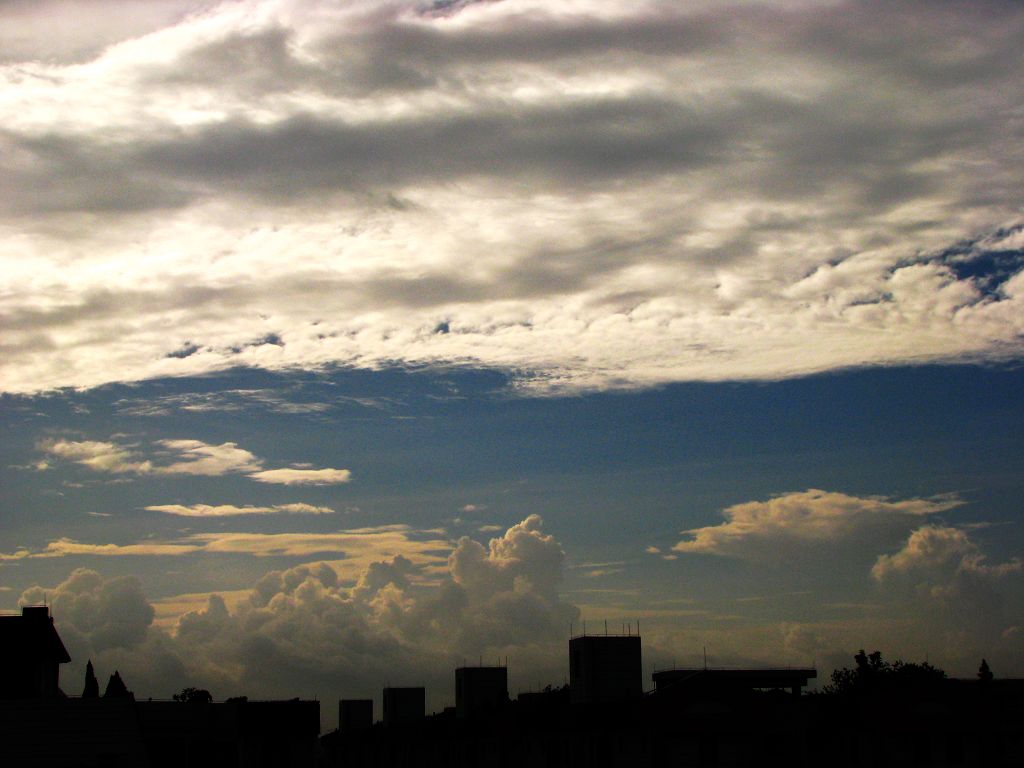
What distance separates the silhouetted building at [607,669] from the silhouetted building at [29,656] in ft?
110

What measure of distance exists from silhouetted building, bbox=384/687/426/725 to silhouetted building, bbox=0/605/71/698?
119 feet

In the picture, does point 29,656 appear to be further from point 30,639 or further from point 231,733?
point 231,733

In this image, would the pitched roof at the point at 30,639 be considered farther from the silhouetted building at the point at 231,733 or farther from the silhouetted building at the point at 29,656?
the silhouetted building at the point at 231,733

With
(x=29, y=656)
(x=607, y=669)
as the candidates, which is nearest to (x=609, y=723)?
(x=607, y=669)

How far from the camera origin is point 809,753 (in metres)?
59.3

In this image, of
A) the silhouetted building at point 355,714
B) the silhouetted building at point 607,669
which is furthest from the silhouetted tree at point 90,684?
the silhouetted building at point 607,669

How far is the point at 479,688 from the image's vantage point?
8888 centimetres

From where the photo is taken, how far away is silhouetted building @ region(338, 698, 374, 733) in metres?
115

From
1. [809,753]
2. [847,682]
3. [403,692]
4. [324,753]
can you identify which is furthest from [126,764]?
[847,682]

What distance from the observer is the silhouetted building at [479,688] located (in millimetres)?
88250

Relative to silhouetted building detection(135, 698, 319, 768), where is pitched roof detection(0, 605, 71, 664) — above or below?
above

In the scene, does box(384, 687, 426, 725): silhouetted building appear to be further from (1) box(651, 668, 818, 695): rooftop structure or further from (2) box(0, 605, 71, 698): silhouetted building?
(1) box(651, 668, 818, 695): rooftop structure

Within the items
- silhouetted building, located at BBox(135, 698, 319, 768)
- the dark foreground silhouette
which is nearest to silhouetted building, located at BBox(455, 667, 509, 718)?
the dark foreground silhouette

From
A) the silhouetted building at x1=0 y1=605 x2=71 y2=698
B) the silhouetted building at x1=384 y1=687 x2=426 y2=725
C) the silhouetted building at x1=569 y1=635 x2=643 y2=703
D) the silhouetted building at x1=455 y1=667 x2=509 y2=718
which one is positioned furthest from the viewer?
the silhouetted building at x1=384 y1=687 x2=426 y2=725
